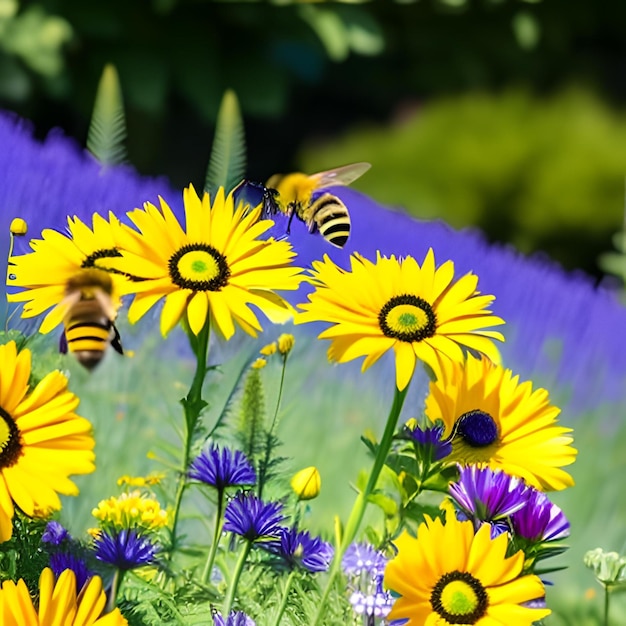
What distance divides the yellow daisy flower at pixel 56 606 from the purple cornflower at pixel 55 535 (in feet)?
0.28

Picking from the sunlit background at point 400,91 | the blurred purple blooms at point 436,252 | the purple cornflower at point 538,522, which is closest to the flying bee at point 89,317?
the blurred purple blooms at point 436,252

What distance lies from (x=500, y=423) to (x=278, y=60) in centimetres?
409

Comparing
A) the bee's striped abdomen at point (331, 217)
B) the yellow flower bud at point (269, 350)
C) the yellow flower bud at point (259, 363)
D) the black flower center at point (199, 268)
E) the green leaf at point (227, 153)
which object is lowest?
the yellow flower bud at point (259, 363)

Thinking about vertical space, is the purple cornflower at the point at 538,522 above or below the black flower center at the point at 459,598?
above

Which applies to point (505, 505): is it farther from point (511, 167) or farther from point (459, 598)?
point (511, 167)

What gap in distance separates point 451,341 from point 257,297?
93 mm

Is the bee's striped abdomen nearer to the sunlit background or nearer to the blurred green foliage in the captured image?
the sunlit background

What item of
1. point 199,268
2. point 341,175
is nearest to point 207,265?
point 199,268

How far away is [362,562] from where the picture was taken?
1.62ft

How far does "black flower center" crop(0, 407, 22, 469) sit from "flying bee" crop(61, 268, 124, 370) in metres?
0.04

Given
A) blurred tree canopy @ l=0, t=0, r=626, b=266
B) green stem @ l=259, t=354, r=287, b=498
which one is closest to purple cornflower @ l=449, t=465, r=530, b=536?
green stem @ l=259, t=354, r=287, b=498

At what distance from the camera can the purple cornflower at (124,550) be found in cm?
46

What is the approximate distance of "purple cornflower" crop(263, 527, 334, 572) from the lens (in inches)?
19.4

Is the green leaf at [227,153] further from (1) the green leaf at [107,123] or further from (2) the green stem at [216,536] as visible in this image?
(2) the green stem at [216,536]
